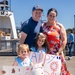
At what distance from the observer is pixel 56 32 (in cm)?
509

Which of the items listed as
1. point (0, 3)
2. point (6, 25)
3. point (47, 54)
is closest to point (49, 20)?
point (47, 54)

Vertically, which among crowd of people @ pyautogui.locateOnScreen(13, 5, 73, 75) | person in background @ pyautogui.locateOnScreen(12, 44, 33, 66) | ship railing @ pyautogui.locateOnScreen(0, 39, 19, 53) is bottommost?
ship railing @ pyautogui.locateOnScreen(0, 39, 19, 53)

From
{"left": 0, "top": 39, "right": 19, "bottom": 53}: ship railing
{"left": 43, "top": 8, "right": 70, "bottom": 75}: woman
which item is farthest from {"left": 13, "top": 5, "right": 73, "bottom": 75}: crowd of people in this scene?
{"left": 0, "top": 39, "right": 19, "bottom": 53}: ship railing

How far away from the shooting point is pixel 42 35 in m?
4.93

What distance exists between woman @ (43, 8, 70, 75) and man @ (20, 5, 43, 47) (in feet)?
0.51

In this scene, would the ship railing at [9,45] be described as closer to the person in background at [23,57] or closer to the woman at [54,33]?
the woman at [54,33]

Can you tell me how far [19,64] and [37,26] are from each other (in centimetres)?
72

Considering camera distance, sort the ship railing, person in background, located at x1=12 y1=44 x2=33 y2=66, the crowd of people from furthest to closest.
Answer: the ship railing → the crowd of people → person in background, located at x1=12 y1=44 x2=33 y2=66

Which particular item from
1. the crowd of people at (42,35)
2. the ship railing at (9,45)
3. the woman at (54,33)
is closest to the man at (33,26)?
the crowd of people at (42,35)

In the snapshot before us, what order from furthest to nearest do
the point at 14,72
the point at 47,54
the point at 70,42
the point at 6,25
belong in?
the point at 6,25 < the point at 70,42 < the point at 47,54 < the point at 14,72

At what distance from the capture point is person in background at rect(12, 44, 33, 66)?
484 centimetres

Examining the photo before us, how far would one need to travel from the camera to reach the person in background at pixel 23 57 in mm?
4840

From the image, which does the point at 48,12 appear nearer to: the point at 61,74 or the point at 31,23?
the point at 31,23

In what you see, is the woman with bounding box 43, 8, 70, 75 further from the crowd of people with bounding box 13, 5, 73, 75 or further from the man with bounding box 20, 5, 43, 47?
the man with bounding box 20, 5, 43, 47
